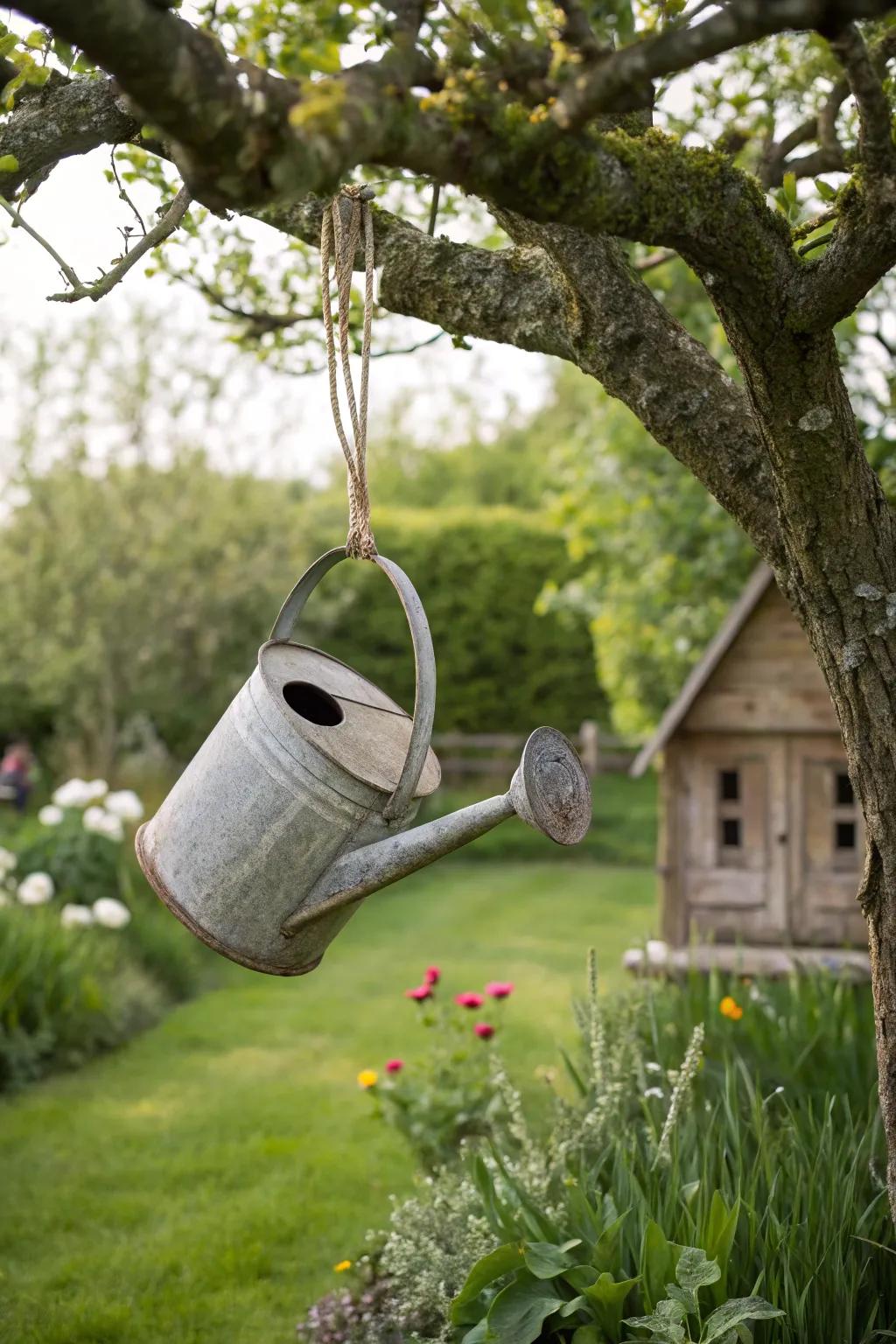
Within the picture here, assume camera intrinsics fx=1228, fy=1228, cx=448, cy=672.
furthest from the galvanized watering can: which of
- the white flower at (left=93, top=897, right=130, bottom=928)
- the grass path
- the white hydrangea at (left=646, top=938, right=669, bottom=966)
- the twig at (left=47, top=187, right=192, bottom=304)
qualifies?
the white flower at (left=93, top=897, right=130, bottom=928)

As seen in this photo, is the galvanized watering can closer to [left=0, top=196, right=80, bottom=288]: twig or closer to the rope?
the rope

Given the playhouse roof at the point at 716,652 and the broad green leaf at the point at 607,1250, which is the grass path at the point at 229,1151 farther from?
the playhouse roof at the point at 716,652

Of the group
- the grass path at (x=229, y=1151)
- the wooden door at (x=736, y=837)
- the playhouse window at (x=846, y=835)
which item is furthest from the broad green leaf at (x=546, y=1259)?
the playhouse window at (x=846, y=835)

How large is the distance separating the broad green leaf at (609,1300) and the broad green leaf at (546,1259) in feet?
0.25

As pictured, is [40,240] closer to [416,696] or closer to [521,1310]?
[416,696]

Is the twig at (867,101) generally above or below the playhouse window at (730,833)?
above

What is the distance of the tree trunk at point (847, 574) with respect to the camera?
1842 millimetres

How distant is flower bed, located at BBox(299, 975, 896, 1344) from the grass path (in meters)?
0.37

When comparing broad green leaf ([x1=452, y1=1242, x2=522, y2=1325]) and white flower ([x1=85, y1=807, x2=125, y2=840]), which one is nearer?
broad green leaf ([x1=452, y1=1242, x2=522, y2=1325])

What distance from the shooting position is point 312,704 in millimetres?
Result: 2258

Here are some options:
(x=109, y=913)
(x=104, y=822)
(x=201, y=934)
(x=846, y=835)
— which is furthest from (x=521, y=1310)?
(x=104, y=822)

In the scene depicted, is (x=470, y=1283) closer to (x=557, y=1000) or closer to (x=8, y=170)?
(x=8, y=170)

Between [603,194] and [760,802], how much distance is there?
13.0 ft

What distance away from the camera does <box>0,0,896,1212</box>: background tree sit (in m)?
1.25
